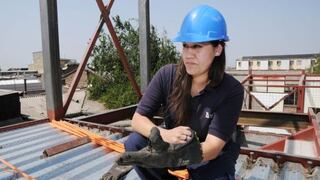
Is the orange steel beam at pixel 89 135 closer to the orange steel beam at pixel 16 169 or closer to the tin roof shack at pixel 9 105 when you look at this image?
the orange steel beam at pixel 16 169

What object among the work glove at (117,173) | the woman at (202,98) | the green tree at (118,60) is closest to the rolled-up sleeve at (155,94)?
the woman at (202,98)

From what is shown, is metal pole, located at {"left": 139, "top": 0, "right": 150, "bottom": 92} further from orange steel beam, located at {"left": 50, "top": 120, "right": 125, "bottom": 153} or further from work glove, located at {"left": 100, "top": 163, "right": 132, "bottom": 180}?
work glove, located at {"left": 100, "top": 163, "right": 132, "bottom": 180}

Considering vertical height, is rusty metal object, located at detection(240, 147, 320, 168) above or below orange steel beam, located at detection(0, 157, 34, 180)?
above

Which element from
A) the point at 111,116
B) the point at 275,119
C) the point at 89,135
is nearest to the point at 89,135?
the point at 89,135

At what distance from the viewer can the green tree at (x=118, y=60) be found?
627 inches

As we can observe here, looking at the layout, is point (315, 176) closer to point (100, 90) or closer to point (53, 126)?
point (53, 126)

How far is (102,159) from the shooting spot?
3230 mm

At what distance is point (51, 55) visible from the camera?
14.1 feet

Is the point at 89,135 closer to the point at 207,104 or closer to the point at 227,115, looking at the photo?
the point at 207,104

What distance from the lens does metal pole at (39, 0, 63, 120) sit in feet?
14.0

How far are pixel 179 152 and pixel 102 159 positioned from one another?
5.76 feet

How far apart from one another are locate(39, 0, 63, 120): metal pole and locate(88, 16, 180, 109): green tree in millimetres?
10953

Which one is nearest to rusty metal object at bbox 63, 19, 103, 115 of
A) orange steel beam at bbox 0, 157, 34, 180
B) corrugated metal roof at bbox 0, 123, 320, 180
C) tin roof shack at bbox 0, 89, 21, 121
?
corrugated metal roof at bbox 0, 123, 320, 180

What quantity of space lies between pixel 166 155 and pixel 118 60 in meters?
15.3
